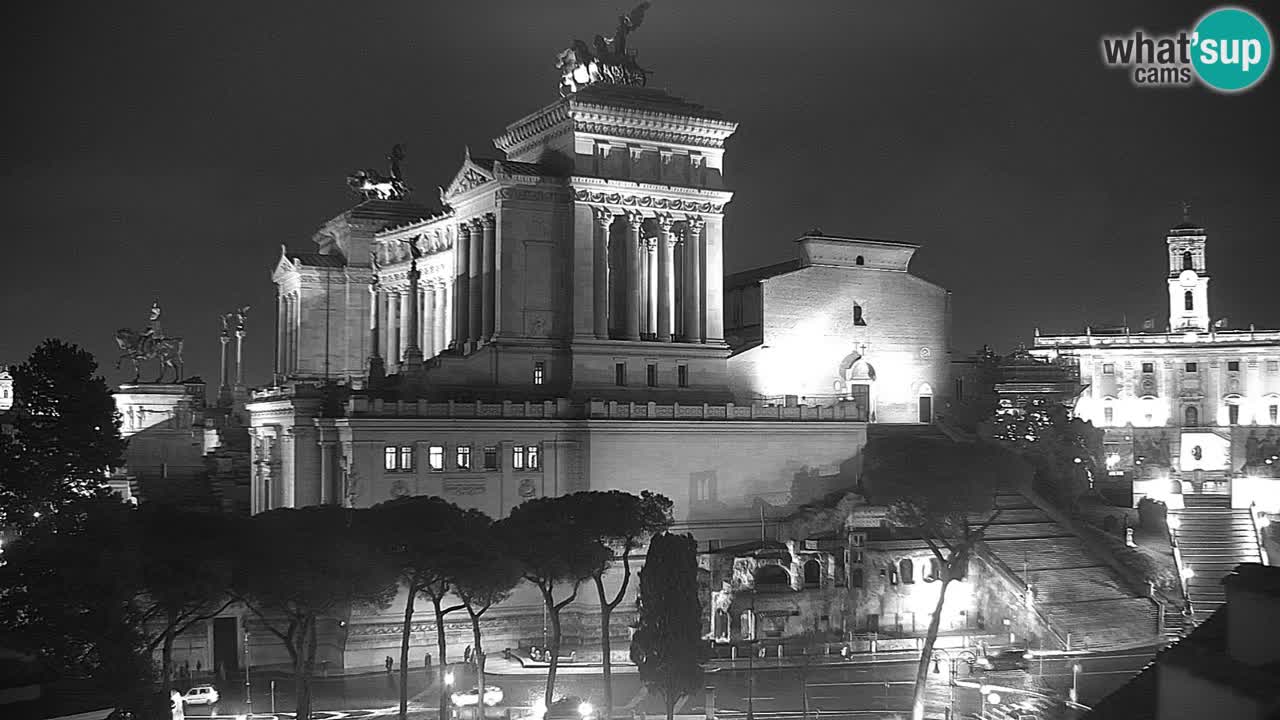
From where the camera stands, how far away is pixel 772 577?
71188mm

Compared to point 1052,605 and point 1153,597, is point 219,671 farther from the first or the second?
point 1153,597

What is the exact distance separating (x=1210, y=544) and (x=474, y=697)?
171 feet

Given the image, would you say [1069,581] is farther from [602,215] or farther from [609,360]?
[602,215]

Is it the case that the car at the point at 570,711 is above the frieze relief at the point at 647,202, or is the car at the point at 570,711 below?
below

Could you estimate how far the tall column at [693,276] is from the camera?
84.7m

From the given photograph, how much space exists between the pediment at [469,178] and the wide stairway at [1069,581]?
37.5 metres

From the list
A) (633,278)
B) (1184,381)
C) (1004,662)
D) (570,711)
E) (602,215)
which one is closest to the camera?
(570,711)

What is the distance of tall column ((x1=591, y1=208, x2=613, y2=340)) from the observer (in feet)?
268

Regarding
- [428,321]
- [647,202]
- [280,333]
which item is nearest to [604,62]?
[647,202]

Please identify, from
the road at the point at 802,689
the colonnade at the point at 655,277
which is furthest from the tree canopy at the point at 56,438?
the colonnade at the point at 655,277

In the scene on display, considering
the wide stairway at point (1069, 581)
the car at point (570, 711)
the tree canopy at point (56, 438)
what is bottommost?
the car at point (570, 711)

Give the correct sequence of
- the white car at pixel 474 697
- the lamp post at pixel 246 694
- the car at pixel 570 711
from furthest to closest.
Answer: the lamp post at pixel 246 694, the white car at pixel 474 697, the car at pixel 570 711

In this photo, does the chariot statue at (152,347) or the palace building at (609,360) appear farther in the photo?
the chariot statue at (152,347)

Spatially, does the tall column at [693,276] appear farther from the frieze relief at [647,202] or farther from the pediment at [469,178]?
the pediment at [469,178]
